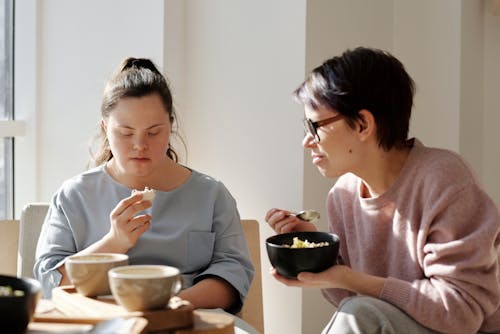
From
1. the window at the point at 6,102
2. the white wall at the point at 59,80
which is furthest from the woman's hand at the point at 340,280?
the window at the point at 6,102

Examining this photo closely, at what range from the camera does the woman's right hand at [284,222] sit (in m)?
1.81

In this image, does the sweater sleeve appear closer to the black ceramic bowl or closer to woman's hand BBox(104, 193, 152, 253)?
the black ceramic bowl

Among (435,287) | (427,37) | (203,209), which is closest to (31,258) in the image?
(203,209)

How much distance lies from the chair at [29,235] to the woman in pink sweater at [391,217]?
692mm

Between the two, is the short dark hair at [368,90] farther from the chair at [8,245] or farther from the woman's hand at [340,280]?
the chair at [8,245]

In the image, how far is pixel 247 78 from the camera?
8.55ft

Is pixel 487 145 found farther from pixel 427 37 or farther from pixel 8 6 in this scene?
pixel 8 6

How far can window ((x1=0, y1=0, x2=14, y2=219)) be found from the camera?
2.71 m

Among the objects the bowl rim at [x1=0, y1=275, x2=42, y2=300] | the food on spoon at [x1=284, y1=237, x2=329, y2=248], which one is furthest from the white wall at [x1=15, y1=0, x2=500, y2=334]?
the bowl rim at [x1=0, y1=275, x2=42, y2=300]

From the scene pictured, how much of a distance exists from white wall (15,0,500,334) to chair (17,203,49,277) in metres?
0.62

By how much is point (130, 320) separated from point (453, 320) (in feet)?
2.57

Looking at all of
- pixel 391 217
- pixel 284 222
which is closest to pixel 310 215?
pixel 284 222

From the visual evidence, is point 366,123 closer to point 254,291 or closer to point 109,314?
point 254,291

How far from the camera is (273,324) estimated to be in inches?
103
